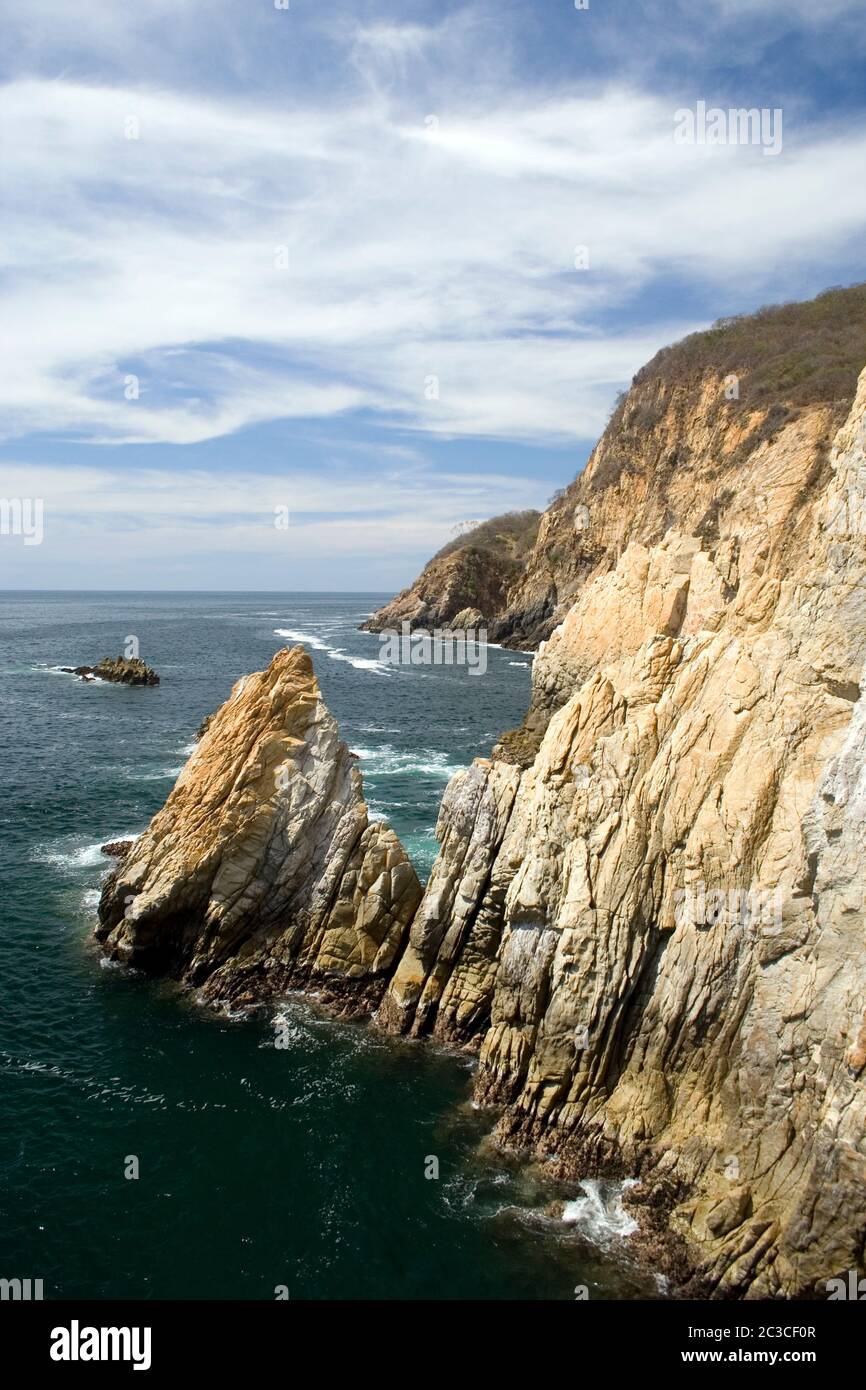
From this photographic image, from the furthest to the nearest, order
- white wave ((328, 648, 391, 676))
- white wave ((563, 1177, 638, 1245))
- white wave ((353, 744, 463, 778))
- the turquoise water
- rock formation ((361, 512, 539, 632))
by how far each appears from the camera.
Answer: rock formation ((361, 512, 539, 632)) < white wave ((328, 648, 391, 676)) < white wave ((353, 744, 463, 778)) < white wave ((563, 1177, 638, 1245)) < the turquoise water

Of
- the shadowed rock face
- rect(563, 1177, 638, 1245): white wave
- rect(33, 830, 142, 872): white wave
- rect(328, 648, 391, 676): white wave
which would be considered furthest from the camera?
rect(328, 648, 391, 676): white wave

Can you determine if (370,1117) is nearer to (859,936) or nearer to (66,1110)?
(66,1110)

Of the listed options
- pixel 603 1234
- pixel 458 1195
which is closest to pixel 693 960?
pixel 603 1234

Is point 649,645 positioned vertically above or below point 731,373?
below

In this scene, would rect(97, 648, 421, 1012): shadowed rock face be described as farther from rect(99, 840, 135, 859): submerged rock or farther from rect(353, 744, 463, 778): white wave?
rect(353, 744, 463, 778): white wave

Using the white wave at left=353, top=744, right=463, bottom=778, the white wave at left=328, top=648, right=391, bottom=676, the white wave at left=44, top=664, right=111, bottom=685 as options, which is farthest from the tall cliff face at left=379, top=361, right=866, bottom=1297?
the white wave at left=328, top=648, right=391, bottom=676

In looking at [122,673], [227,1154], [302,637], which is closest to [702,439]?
[122,673]
